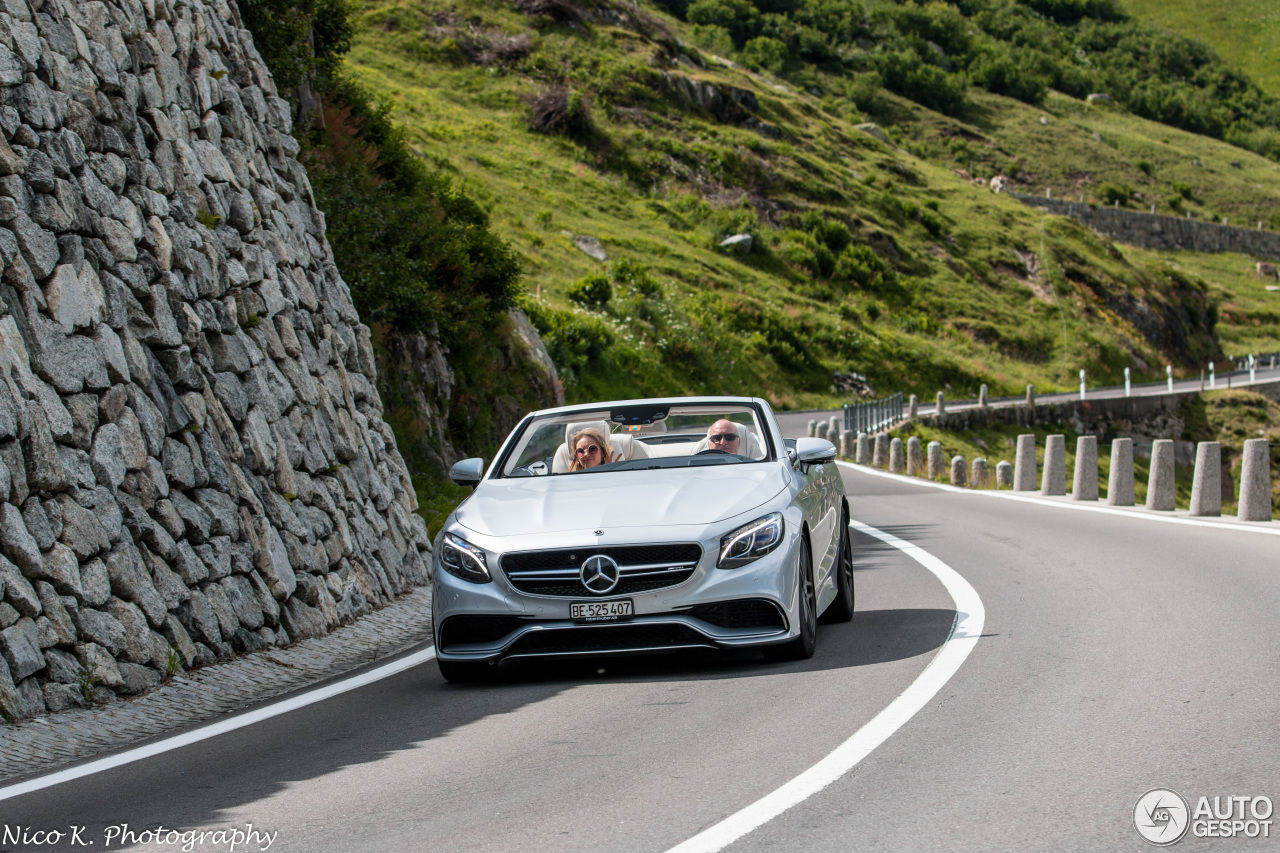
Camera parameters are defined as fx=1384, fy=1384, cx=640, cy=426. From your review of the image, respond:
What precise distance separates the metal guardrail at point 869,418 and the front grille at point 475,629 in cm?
3117

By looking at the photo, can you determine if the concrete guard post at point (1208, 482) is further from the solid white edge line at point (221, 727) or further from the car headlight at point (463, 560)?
the car headlight at point (463, 560)

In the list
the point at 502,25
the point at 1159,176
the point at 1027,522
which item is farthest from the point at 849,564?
the point at 1159,176

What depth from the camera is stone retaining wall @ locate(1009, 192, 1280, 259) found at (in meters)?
111

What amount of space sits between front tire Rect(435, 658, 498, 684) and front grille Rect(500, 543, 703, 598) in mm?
686

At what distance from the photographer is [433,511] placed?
50.7ft

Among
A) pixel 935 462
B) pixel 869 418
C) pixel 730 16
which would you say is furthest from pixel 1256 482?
pixel 730 16

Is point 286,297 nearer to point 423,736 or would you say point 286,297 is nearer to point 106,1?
point 106,1

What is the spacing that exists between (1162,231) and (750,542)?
392 ft

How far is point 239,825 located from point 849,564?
214 inches

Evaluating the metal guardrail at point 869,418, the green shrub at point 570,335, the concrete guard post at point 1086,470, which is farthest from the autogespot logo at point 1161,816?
the metal guardrail at point 869,418

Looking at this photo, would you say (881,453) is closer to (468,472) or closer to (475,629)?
(468,472)

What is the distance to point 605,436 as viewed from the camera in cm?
879

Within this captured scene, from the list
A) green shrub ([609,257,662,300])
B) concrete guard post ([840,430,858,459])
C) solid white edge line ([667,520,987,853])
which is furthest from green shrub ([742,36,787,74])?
solid white edge line ([667,520,987,853])

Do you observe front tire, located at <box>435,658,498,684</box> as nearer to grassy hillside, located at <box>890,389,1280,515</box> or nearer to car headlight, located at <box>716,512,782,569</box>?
car headlight, located at <box>716,512,782,569</box>
